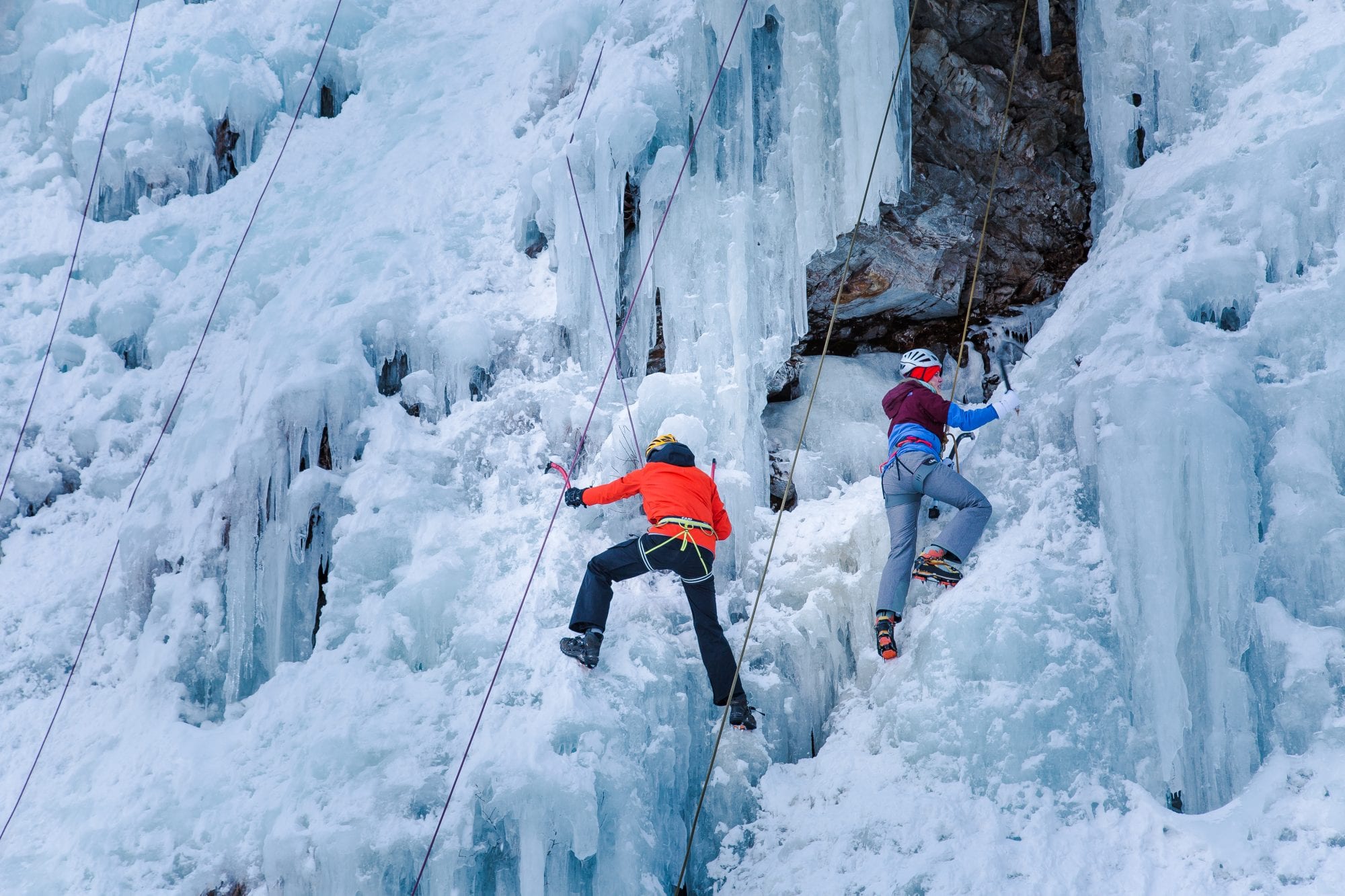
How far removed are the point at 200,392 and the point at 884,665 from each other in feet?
16.1

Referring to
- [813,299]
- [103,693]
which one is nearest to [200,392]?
[103,693]

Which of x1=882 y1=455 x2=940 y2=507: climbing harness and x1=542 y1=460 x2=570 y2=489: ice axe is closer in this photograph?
x1=882 y1=455 x2=940 y2=507: climbing harness

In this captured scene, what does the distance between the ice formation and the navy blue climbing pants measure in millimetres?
279

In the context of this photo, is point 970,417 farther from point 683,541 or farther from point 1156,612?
point 683,541

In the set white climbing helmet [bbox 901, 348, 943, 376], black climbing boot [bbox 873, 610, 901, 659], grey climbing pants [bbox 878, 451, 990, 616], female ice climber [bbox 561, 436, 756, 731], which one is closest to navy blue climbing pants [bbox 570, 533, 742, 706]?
female ice climber [bbox 561, 436, 756, 731]

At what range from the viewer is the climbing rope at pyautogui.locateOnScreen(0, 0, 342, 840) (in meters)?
6.04

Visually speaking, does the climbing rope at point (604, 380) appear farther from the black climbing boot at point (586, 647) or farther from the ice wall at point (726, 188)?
the black climbing boot at point (586, 647)

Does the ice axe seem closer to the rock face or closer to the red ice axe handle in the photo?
the red ice axe handle

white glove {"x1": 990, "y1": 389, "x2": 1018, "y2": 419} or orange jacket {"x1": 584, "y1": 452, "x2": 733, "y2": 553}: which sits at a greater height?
white glove {"x1": 990, "y1": 389, "x2": 1018, "y2": 419}

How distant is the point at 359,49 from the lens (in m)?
8.97

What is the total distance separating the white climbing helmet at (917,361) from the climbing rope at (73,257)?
6.04 m

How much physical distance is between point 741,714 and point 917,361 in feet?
7.03

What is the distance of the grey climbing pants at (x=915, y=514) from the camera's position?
17.3 feet

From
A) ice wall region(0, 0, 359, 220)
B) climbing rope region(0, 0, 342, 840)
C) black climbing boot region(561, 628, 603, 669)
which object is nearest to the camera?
black climbing boot region(561, 628, 603, 669)
